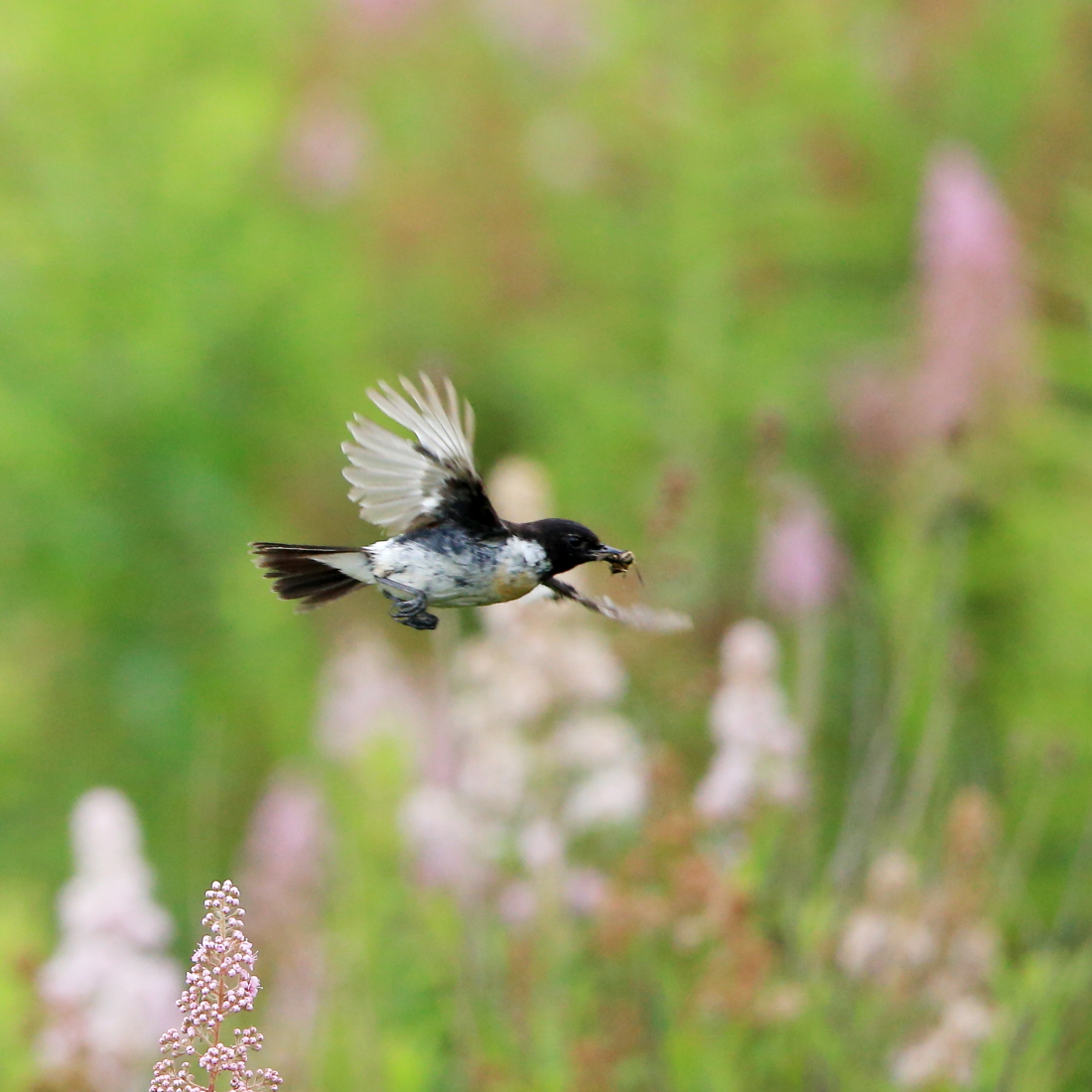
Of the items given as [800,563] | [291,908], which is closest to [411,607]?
[291,908]

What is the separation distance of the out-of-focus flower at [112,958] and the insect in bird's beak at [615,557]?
1827 mm

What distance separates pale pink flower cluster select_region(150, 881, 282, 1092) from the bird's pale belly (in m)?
0.71

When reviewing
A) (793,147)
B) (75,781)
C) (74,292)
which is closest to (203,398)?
(74,292)

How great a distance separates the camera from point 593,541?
7.65 ft

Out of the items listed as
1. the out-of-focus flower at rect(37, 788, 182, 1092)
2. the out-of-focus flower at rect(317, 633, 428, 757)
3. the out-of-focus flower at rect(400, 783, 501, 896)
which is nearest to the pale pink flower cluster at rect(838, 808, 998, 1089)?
the out-of-focus flower at rect(400, 783, 501, 896)

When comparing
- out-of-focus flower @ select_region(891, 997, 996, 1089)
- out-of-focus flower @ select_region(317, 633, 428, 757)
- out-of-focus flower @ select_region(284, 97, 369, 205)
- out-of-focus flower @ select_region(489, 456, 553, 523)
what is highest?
out-of-focus flower @ select_region(284, 97, 369, 205)

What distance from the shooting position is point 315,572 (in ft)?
8.30

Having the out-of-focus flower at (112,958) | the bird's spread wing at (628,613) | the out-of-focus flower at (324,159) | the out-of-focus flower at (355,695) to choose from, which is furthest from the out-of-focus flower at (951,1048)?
the out-of-focus flower at (324,159)

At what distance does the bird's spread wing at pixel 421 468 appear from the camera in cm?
228

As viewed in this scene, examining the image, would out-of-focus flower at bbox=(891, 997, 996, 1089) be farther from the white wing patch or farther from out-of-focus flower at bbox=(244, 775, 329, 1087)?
the white wing patch

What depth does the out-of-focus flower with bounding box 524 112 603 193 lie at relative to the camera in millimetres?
9594

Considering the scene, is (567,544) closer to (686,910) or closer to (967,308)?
(686,910)

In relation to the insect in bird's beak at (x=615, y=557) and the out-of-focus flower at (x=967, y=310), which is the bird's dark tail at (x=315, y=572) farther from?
the out-of-focus flower at (x=967, y=310)

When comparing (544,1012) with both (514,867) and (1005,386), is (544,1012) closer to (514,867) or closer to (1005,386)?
(514,867)
